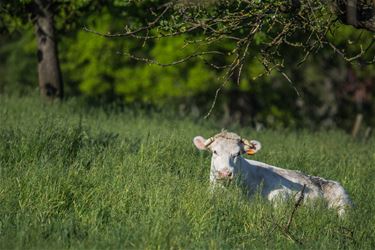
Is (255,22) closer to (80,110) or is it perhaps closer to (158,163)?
(158,163)

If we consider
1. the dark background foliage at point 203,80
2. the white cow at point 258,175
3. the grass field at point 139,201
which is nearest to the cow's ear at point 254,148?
the white cow at point 258,175

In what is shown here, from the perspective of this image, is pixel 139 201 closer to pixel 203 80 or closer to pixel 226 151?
pixel 226 151

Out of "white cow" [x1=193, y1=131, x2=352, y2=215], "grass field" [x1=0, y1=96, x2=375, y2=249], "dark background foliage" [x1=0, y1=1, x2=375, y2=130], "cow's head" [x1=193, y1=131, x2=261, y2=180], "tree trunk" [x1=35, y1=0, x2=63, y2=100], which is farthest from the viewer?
"dark background foliage" [x1=0, y1=1, x2=375, y2=130]

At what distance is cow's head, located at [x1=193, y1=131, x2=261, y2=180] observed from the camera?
10934 mm

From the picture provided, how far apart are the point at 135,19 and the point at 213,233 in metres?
11.0

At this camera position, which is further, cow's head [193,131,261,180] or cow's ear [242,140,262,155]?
cow's ear [242,140,262,155]

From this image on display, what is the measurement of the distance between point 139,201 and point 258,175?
242 centimetres

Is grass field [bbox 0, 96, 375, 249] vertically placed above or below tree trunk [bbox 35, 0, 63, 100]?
below

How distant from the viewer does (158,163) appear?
1173cm

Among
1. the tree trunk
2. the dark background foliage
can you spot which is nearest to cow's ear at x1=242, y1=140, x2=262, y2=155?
the tree trunk

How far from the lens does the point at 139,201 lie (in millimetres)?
9891

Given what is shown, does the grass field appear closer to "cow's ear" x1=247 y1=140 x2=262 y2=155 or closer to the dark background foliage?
"cow's ear" x1=247 y1=140 x2=262 y2=155

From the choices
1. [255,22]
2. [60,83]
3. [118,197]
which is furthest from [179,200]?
[60,83]

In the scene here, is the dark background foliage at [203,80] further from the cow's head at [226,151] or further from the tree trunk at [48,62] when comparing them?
the cow's head at [226,151]
